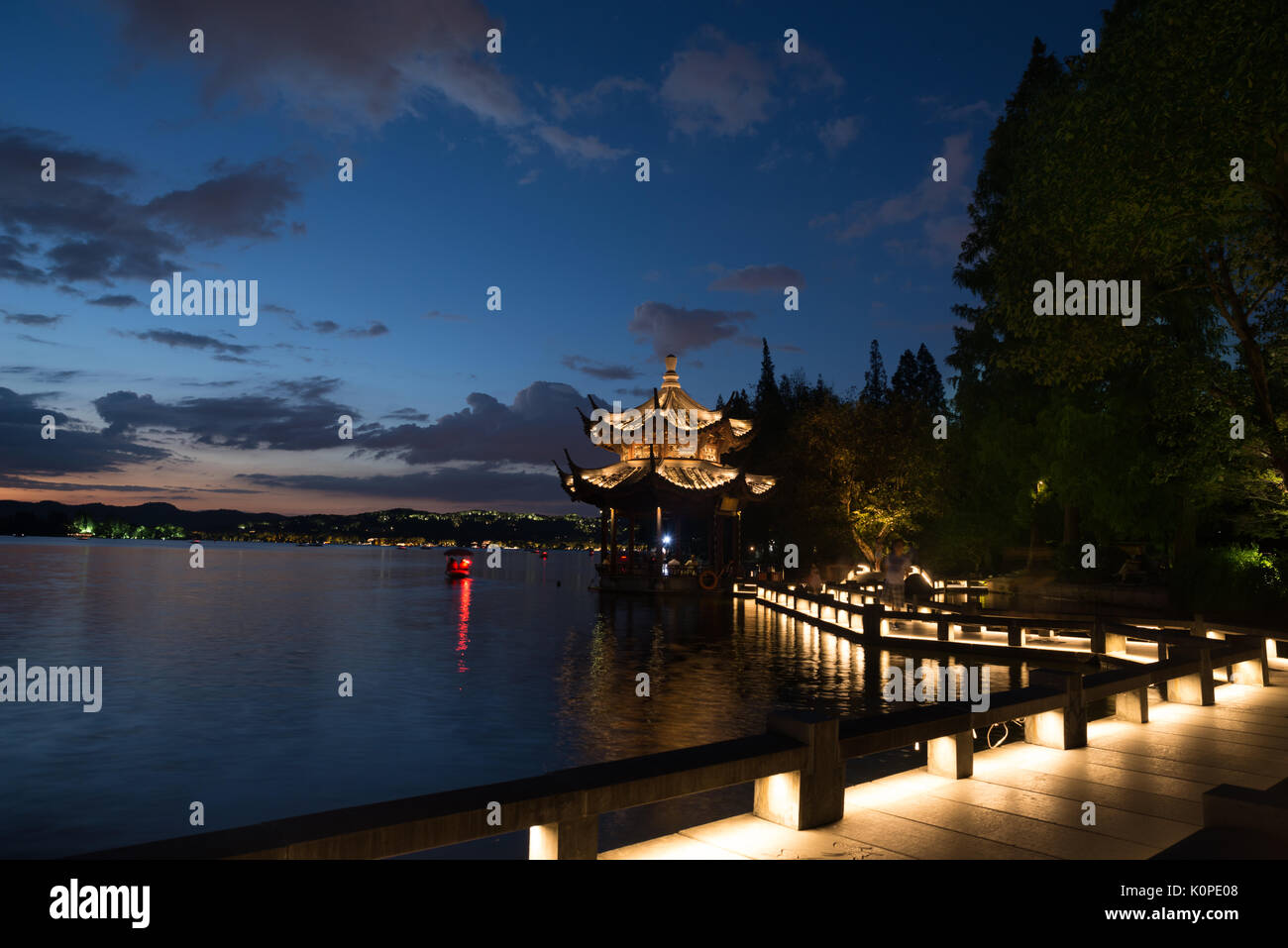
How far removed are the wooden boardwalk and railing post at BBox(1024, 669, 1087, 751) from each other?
0.11 m

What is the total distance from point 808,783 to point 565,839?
1.84 meters

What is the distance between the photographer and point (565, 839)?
4191 millimetres

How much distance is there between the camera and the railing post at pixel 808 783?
5.27m

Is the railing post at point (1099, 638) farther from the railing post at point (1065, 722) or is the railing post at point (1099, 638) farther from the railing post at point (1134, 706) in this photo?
the railing post at point (1065, 722)

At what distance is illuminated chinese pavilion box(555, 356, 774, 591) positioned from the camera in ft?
145

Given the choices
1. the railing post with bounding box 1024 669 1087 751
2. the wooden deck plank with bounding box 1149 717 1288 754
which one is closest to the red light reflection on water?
the railing post with bounding box 1024 669 1087 751

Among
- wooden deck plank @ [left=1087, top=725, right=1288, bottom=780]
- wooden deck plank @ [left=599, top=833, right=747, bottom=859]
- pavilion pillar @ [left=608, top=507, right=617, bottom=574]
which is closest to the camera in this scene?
wooden deck plank @ [left=599, top=833, right=747, bottom=859]

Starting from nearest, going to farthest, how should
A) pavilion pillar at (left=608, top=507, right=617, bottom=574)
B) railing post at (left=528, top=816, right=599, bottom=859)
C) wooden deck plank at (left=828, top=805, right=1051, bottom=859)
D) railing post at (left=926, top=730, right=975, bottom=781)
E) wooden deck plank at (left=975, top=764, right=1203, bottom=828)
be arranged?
1. railing post at (left=528, top=816, right=599, bottom=859)
2. wooden deck plank at (left=828, top=805, right=1051, bottom=859)
3. wooden deck plank at (left=975, top=764, right=1203, bottom=828)
4. railing post at (left=926, top=730, right=975, bottom=781)
5. pavilion pillar at (left=608, top=507, right=617, bottom=574)

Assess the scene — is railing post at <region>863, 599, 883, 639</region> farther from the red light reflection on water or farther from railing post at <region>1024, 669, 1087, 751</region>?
railing post at <region>1024, 669, 1087, 751</region>

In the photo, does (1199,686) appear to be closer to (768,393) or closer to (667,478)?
(667,478)
